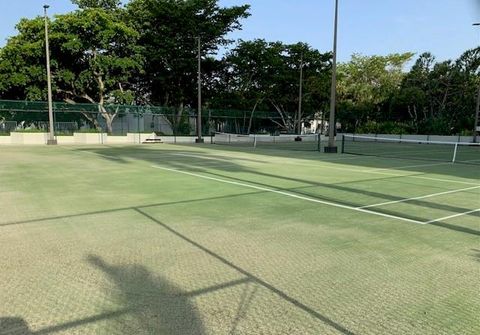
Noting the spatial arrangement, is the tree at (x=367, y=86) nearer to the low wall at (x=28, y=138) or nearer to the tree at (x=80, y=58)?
the tree at (x=80, y=58)

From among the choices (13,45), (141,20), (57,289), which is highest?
(141,20)

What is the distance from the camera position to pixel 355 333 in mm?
3477

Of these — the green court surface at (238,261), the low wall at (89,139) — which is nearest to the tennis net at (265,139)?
the low wall at (89,139)

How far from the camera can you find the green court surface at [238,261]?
3.70m

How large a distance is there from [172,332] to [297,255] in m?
2.41

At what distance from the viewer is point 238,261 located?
17.1ft

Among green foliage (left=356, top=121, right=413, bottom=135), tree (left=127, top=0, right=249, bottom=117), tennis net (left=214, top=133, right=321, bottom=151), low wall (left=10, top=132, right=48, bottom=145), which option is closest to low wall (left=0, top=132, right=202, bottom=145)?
low wall (left=10, top=132, right=48, bottom=145)

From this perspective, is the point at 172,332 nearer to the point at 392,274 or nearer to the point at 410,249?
the point at 392,274

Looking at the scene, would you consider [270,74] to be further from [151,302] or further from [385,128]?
[151,302]

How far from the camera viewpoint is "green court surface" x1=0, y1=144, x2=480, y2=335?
370 centimetres

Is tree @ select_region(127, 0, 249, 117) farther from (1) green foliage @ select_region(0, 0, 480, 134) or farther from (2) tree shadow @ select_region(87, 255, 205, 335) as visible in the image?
(2) tree shadow @ select_region(87, 255, 205, 335)

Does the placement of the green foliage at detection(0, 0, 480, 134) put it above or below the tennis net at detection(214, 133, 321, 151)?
above

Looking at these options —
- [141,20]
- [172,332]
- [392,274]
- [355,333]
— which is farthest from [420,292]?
[141,20]

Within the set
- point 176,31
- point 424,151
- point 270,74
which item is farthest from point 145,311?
point 270,74
